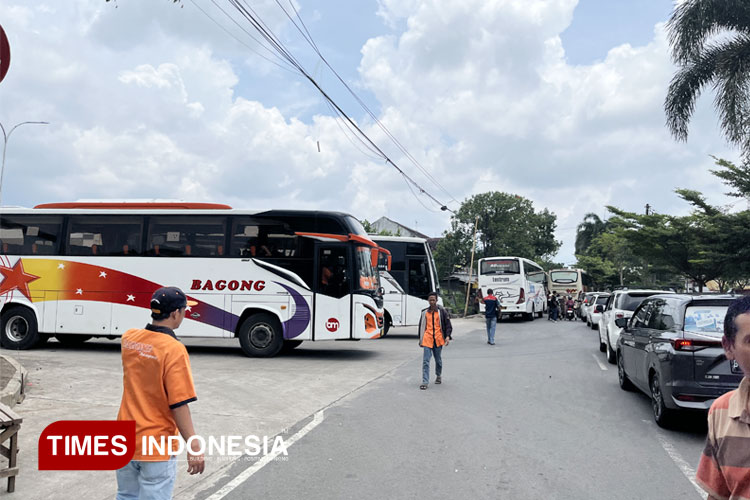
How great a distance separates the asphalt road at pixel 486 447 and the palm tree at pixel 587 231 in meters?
66.1

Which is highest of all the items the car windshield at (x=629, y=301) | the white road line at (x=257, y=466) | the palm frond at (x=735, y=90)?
the palm frond at (x=735, y=90)

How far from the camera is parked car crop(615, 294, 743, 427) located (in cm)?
671

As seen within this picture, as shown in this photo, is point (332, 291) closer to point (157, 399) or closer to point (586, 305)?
point (157, 399)

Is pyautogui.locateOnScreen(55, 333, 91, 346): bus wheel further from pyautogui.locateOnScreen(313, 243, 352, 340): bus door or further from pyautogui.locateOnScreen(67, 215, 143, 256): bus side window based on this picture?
pyautogui.locateOnScreen(313, 243, 352, 340): bus door

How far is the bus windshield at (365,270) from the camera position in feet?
46.5

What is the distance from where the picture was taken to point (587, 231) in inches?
2916

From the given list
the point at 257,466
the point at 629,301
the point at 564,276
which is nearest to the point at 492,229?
the point at 564,276

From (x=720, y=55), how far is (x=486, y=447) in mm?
17707

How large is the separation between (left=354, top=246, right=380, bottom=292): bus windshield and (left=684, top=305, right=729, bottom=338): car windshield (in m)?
8.08

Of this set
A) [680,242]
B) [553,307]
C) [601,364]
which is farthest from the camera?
[553,307]

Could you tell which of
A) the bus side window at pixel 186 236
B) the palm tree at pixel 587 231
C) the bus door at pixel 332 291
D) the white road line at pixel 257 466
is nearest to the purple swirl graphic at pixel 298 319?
the bus door at pixel 332 291

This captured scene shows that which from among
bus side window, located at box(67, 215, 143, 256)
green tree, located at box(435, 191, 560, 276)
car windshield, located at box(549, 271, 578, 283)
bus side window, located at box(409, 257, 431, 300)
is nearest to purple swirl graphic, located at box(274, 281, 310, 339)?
bus side window, located at box(67, 215, 143, 256)

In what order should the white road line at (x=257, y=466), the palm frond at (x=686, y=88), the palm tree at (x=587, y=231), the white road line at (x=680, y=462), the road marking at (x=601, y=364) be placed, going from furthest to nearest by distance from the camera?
the palm tree at (x=587, y=231) → the palm frond at (x=686, y=88) → the road marking at (x=601, y=364) → the white road line at (x=680, y=462) → the white road line at (x=257, y=466)

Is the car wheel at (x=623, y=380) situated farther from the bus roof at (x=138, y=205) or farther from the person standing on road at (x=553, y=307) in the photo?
the person standing on road at (x=553, y=307)
